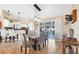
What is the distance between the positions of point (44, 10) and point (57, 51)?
71 centimetres

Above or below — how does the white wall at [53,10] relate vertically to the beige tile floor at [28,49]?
above

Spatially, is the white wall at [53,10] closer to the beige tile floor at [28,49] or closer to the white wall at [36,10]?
the white wall at [36,10]

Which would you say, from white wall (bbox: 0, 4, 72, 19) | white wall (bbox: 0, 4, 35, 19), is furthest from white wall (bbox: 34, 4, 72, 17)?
white wall (bbox: 0, 4, 35, 19)

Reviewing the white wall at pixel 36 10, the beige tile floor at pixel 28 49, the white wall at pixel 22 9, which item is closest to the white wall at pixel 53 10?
the white wall at pixel 36 10

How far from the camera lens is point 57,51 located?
222 centimetres

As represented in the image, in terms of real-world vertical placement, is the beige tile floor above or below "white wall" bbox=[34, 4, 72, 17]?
below

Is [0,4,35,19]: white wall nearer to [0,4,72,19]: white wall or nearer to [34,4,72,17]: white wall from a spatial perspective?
[0,4,72,19]: white wall

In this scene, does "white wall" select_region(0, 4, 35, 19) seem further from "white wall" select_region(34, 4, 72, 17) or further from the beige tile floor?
the beige tile floor

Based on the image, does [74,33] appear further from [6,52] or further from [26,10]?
[6,52]

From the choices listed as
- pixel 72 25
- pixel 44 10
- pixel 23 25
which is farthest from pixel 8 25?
pixel 72 25

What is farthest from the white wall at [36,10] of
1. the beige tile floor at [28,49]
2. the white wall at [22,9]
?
the beige tile floor at [28,49]

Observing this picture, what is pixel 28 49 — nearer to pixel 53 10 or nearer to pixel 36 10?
pixel 36 10

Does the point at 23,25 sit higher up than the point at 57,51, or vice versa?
the point at 23,25

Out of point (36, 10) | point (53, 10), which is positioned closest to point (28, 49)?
point (36, 10)
